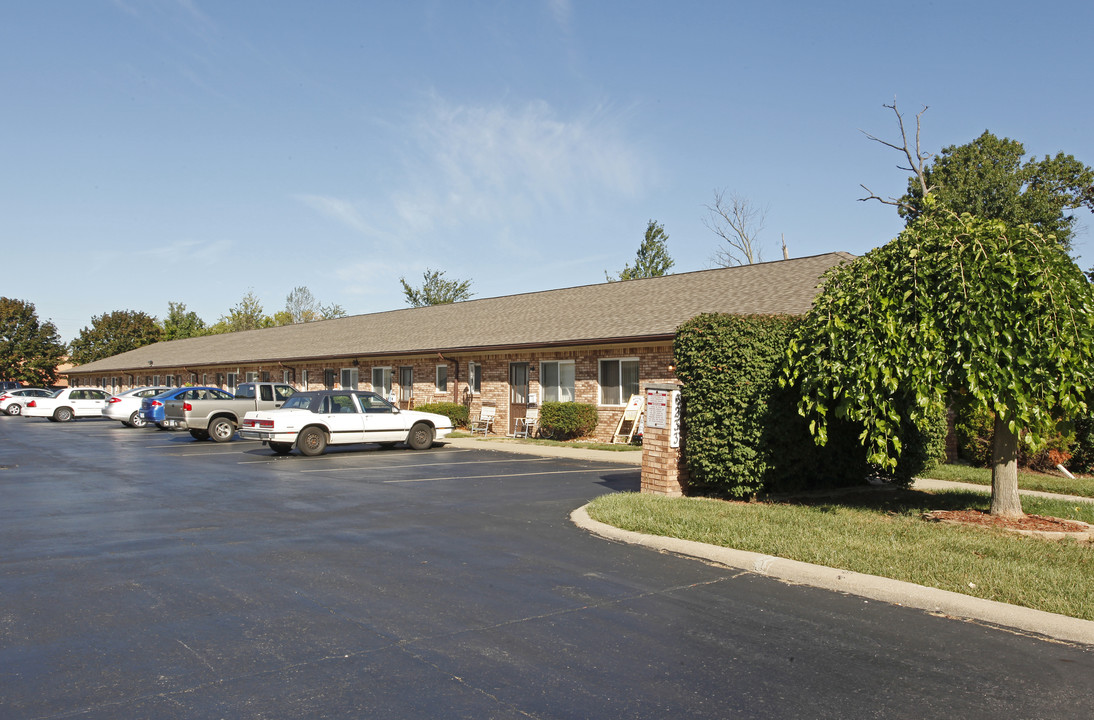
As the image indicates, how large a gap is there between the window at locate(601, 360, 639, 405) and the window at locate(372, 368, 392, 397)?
446 inches

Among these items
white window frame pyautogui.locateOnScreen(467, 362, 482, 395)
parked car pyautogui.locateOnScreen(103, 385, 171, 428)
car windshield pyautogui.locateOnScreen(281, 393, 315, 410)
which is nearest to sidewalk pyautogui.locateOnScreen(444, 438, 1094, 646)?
car windshield pyautogui.locateOnScreen(281, 393, 315, 410)

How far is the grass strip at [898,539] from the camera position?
21.1ft

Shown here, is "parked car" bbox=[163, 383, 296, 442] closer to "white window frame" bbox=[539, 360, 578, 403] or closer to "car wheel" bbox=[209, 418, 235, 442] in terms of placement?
"car wheel" bbox=[209, 418, 235, 442]

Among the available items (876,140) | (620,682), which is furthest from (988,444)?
(876,140)

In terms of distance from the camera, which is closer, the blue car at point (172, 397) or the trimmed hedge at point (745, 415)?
the trimmed hedge at point (745, 415)

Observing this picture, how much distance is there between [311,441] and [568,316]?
411 inches

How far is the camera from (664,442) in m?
11.2

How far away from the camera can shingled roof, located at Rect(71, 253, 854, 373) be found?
70.2 ft

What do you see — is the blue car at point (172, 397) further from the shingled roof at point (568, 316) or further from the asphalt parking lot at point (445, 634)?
the asphalt parking lot at point (445, 634)

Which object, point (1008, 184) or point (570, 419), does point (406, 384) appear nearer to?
point (570, 419)

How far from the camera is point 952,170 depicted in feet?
137

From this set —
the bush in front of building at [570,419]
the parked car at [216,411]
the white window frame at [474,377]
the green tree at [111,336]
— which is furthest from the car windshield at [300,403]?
the green tree at [111,336]

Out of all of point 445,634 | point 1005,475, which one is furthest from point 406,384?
point 445,634

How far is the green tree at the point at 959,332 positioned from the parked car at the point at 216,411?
59.2ft
